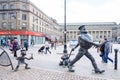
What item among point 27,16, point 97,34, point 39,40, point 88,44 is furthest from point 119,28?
point 88,44

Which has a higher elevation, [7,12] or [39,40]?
[7,12]

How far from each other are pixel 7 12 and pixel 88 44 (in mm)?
39715

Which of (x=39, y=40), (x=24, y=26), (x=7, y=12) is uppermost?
(x=7, y=12)

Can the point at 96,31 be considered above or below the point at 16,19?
below

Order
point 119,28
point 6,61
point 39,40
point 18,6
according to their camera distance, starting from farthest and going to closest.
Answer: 1. point 119,28
2. point 39,40
3. point 18,6
4. point 6,61

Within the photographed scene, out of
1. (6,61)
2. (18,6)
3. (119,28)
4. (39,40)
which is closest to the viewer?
(6,61)

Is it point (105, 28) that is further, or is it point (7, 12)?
point (105, 28)

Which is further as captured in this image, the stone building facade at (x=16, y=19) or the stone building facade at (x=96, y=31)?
the stone building facade at (x=96, y=31)

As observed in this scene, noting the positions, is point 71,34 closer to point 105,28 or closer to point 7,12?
point 105,28

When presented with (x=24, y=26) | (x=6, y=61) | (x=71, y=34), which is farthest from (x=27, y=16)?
(x=71, y=34)

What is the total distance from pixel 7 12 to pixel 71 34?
73.0 metres

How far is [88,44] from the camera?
823cm

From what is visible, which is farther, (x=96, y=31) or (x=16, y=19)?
(x=96, y=31)

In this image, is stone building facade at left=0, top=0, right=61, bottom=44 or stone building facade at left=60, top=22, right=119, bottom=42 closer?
stone building facade at left=0, top=0, right=61, bottom=44
